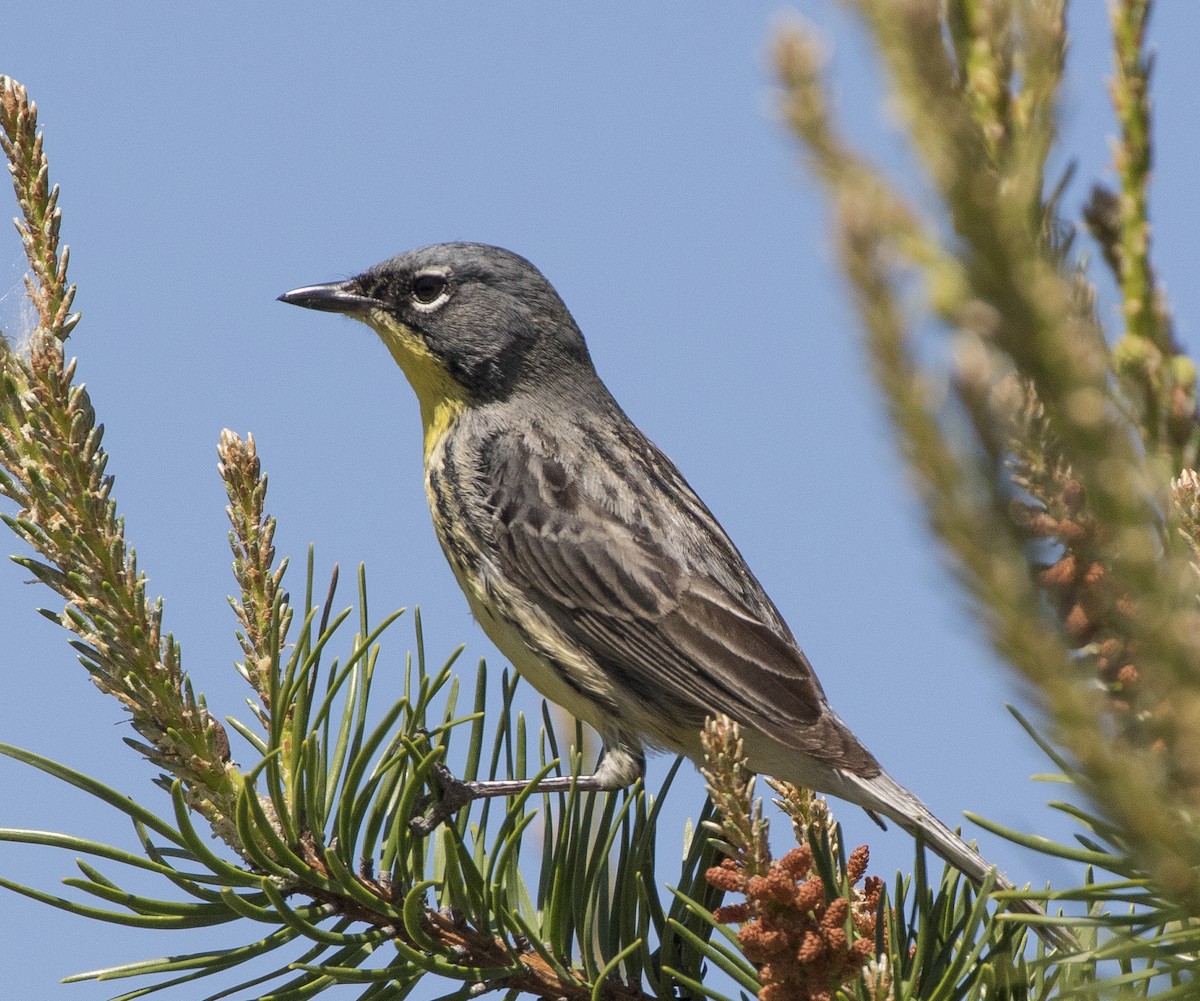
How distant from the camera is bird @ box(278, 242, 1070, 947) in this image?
5.71 meters

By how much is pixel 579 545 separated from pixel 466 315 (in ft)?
5.54

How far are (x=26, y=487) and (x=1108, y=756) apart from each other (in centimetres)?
242

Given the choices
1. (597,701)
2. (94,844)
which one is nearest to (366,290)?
(597,701)

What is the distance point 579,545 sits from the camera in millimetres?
6199

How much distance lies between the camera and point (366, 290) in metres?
Result: 7.26

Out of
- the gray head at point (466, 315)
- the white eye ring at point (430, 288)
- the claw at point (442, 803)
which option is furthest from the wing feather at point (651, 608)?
the claw at point (442, 803)

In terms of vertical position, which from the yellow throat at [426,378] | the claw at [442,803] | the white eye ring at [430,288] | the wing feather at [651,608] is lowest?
the claw at [442,803]

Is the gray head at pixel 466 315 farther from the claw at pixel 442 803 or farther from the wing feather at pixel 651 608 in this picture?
the claw at pixel 442 803

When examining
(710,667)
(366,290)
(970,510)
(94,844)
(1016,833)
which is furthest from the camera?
(366,290)

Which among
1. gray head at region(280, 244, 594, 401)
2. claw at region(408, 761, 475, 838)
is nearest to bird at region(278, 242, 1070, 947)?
gray head at region(280, 244, 594, 401)

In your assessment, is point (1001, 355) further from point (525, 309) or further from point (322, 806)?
point (525, 309)

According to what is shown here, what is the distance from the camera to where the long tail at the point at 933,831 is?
10.2 ft

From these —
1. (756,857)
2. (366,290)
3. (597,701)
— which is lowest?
(756,857)

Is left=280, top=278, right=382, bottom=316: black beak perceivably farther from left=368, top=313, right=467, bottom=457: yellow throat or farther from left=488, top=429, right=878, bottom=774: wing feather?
left=488, top=429, right=878, bottom=774: wing feather
